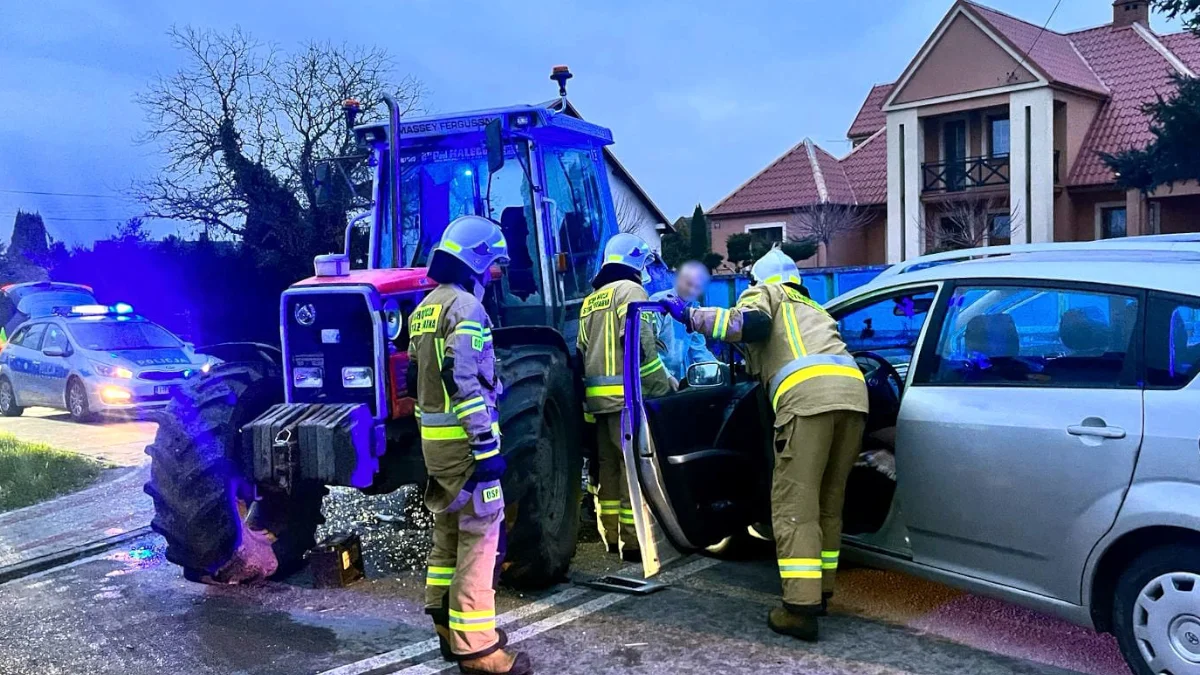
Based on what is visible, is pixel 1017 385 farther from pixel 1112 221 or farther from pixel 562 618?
pixel 1112 221

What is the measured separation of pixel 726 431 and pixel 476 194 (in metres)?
2.43

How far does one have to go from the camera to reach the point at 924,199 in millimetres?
25438

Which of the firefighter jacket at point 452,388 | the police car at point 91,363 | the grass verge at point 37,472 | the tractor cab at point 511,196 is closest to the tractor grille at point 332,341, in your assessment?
the firefighter jacket at point 452,388

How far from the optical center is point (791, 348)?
4656 mm

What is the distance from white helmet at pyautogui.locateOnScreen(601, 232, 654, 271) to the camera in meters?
5.95

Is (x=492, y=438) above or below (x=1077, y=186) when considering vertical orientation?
below

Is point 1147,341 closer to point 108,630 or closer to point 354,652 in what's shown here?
point 354,652

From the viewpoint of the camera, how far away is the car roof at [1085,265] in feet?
12.2

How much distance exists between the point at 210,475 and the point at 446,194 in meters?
2.36

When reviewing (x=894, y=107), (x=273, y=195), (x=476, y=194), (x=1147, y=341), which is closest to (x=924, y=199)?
(x=894, y=107)

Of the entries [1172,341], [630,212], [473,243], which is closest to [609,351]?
[473,243]

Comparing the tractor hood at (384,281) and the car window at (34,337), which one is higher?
the tractor hood at (384,281)

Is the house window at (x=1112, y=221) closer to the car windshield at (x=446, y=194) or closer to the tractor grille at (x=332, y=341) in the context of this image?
the car windshield at (x=446, y=194)

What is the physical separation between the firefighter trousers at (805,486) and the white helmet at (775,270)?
73cm
